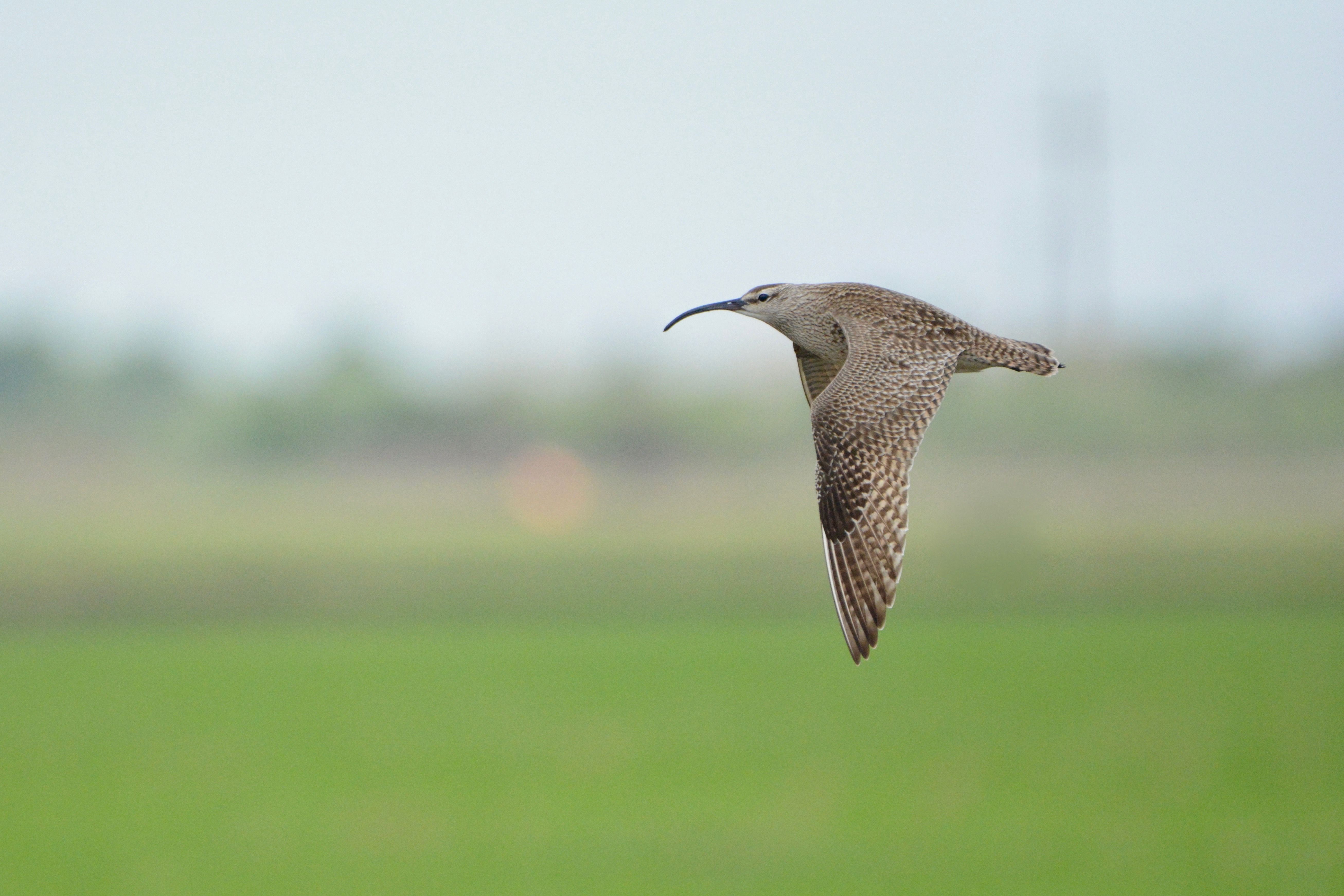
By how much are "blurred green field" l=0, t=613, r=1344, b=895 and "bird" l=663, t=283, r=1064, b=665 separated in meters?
69.2

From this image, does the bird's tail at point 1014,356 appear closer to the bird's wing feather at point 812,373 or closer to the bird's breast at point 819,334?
the bird's breast at point 819,334

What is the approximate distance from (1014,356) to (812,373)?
4.20ft

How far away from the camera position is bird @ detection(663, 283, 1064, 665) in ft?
13.3

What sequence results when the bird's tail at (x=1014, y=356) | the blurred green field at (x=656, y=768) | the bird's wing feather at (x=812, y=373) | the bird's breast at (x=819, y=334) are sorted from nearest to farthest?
the bird's tail at (x=1014, y=356)
the bird's breast at (x=819, y=334)
the bird's wing feather at (x=812, y=373)
the blurred green field at (x=656, y=768)

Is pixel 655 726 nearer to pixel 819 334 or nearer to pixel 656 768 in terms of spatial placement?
pixel 656 768

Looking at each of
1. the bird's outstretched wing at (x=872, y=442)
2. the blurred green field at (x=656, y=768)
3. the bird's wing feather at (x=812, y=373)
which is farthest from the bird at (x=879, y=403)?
the blurred green field at (x=656, y=768)

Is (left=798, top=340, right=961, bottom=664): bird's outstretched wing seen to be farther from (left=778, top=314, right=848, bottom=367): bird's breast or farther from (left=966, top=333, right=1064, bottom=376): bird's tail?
(left=778, top=314, right=848, bottom=367): bird's breast

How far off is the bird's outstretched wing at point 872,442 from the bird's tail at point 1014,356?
0.28 ft

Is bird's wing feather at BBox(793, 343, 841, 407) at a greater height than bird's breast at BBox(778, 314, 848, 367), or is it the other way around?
bird's breast at BBox(778, 314, 848, 367)

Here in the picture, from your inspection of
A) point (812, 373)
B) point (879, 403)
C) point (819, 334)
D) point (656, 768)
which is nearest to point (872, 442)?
point (879, 403)

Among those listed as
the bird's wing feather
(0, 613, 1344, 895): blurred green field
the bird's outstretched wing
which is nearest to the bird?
the bird's outstretched wing

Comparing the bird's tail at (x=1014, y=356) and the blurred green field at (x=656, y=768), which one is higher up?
the bird's tail at (x=1014, y=356)

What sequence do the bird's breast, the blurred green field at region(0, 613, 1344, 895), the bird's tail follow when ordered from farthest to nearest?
the blurred green field at region(0, 613, 1344, 895) < the bird's breast < the bird's tail

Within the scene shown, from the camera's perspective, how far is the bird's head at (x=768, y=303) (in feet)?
14.7
